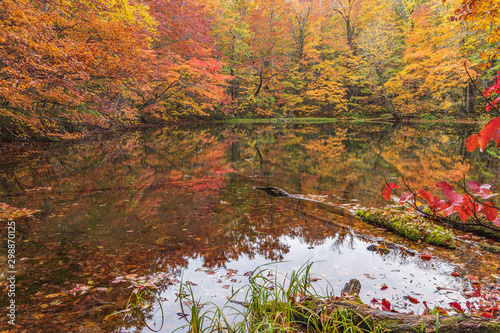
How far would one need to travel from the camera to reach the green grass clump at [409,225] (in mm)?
3463

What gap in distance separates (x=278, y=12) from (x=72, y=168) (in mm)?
26200

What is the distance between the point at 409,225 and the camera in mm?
3793

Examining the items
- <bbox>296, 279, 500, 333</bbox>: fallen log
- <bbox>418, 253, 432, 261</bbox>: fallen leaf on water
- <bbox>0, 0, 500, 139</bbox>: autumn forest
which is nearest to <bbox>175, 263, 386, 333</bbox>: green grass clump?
<bbox>296, 279, 500, 333</bbox>: fallen log

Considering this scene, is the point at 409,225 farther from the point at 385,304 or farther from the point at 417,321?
the point at 417,321

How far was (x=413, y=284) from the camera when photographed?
2.67 m

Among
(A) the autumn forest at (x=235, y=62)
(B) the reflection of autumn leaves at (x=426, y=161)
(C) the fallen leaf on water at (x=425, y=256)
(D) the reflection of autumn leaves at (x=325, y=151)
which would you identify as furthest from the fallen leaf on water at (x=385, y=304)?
(D) the reflection of autumn leaves at (x=325, y=151)

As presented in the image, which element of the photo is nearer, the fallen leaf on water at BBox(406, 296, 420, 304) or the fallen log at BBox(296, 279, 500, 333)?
the fallen log at BBox(296, 279, 500, 333)

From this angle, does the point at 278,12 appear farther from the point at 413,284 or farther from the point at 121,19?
the point at 413,284

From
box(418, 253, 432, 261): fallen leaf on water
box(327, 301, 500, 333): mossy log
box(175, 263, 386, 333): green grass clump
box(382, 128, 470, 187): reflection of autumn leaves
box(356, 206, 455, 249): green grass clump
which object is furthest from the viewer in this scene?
box(382, 128, 470, 187): reflection of autumn leaves

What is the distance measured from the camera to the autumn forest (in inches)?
360

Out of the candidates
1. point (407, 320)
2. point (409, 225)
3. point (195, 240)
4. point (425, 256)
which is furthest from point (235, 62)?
point (407, 320)

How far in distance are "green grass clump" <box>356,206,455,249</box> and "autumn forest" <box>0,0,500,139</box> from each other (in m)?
3.70

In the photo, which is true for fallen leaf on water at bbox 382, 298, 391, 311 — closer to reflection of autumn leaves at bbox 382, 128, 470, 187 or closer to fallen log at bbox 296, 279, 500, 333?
fallen log at bbox 296, 279, 500, 333

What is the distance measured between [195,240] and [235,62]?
25.5m
